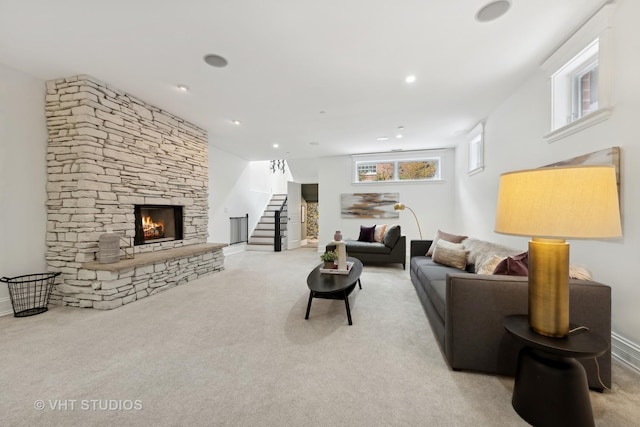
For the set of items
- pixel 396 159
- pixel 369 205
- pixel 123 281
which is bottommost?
pixel 123 281

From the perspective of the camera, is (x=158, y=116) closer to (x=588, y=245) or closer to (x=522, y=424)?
(x=522, y=424)

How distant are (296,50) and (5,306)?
4.04m

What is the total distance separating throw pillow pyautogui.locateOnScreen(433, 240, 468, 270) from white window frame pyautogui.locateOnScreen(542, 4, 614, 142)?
151 centimetres

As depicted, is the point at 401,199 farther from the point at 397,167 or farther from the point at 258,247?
the point at 258,247

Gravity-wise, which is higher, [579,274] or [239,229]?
[579,274]

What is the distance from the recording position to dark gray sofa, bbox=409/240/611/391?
59.3 inches

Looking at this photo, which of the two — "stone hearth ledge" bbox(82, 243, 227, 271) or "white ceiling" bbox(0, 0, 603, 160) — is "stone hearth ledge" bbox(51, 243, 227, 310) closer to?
"stone hearth ledge" bbox(82, 243, 227, 271)

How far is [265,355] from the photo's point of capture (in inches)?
76.6

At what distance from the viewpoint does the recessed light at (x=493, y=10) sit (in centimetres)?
185

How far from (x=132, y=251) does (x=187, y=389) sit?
262 cm

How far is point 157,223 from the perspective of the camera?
4086mm

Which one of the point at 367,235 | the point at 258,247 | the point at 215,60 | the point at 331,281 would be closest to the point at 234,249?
the point at 258,247

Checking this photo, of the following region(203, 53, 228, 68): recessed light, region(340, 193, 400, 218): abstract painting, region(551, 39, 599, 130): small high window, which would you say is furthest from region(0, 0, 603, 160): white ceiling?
region(340, 193, 400, 218): abstract painting

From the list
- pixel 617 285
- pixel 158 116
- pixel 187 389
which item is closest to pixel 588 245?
pixel 617 285
